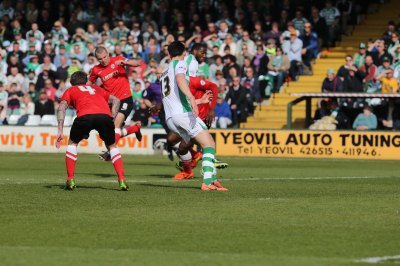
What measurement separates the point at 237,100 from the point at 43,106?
20.1ft

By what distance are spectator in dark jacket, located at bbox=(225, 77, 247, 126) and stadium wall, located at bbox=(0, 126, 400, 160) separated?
5.90ft

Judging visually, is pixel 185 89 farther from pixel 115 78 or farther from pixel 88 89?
pixel 115 78

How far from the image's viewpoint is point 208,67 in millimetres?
35312

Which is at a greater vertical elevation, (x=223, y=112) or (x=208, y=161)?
(x=223, y=112)

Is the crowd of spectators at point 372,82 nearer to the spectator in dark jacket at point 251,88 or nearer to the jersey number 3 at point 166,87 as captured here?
the spectator in dark jacket at point 251,88

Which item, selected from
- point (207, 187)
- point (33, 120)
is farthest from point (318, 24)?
point (207, 187)

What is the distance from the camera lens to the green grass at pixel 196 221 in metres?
9.77

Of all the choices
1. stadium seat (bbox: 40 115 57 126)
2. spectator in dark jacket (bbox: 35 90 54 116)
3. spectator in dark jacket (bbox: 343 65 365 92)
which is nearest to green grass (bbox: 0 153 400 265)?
spectator in dark jacket (bbox: 343 65 365 92)

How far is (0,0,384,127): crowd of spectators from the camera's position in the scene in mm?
35188

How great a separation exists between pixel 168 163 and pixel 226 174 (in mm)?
5411

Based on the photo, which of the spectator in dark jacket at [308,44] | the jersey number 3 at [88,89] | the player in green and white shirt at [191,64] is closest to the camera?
the jersey number 3 at [88,89]

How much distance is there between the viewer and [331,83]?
1307 inches

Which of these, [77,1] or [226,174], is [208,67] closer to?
[77,1]

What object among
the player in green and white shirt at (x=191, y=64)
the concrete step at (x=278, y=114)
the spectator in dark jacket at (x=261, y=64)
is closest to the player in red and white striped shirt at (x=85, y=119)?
the player in green and white shirt at (x=191, y=64)
